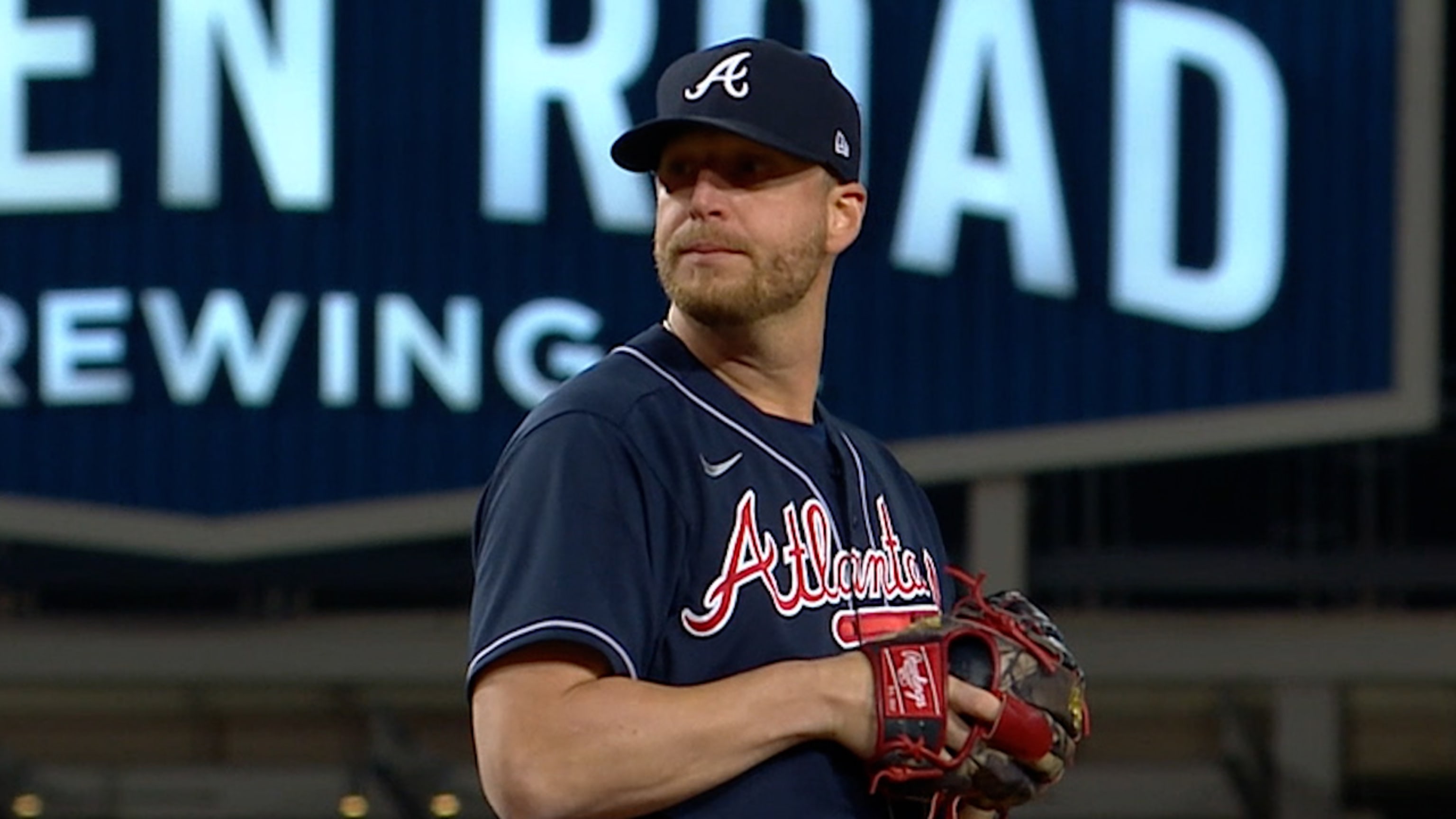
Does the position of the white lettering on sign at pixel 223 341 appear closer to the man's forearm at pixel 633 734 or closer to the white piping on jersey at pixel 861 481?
the white piping on jersey at pixel 861 481

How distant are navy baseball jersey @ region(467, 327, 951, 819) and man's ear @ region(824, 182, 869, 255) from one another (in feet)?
0.59

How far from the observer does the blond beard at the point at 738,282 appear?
109 inches

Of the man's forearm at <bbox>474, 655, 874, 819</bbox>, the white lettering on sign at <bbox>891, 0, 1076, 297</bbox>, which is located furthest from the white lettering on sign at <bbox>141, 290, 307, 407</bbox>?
the man's forearm at <bbox>474, 655, 874, 819</bbox>

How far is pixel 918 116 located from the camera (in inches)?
368

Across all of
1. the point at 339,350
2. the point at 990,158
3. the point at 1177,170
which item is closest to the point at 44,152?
the point at 339,350

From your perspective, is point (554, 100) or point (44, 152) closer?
point (554, 100)

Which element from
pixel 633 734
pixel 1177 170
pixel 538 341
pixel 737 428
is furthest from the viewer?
pixel 538 341

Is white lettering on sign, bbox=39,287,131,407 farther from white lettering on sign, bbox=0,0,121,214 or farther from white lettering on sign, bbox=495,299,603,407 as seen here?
white lettering on sign, bbox=495,299,603,407

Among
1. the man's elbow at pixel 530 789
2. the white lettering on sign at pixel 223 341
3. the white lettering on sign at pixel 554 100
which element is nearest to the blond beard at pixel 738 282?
the man's elbow at pixel 530 789

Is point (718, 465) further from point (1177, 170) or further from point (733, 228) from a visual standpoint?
point (1177, 170)

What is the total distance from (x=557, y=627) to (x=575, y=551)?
75 millimetres

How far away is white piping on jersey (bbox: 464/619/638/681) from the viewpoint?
2611mm

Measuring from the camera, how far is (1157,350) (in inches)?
374

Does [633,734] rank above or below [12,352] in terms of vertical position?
below
